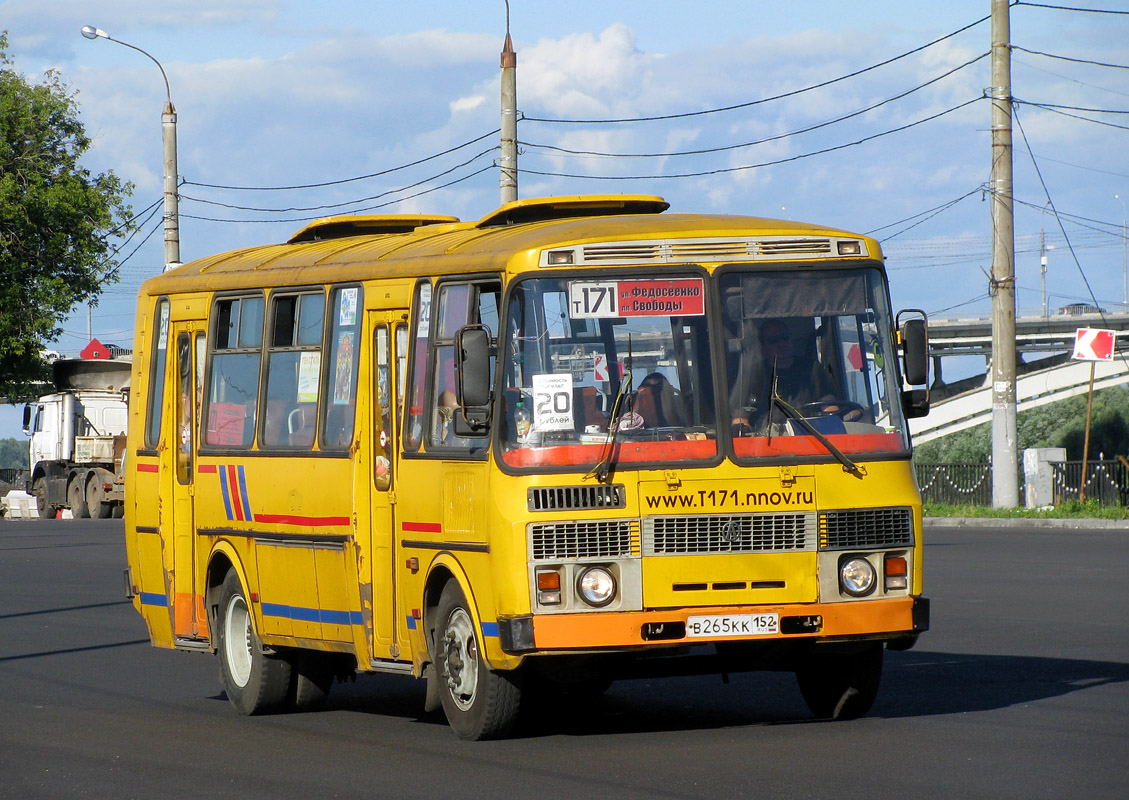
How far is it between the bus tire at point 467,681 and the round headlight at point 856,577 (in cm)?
167

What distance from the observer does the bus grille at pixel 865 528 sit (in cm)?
923

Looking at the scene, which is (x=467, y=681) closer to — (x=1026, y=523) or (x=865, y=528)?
(x=865, y=528)

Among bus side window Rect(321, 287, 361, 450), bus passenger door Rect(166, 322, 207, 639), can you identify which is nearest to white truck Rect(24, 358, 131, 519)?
bus passenger door Rect(166, 322, 207, 639)

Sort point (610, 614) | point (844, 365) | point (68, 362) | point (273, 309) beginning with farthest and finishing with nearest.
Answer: point (68, 362), point (273, 309), point (844, 365), point (610, 614)

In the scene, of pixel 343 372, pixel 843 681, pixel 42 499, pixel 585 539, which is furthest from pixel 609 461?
pixel 42 499

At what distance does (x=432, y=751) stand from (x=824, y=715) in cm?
225

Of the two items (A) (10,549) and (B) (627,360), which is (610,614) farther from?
(A) (10,549)

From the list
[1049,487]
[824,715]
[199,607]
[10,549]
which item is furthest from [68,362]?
[824,715]

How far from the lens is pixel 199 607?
12.1 m

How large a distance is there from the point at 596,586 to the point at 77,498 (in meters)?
Result: 38.2

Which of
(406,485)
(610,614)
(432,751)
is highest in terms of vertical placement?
(406,485)

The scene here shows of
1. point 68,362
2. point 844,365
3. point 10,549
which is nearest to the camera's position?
point 844,365

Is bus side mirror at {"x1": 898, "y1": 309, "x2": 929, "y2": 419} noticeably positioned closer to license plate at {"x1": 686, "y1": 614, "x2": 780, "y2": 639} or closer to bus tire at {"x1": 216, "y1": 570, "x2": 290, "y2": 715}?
license plate at {"x1": 686, "y1": 614, "x2": 780, "y2": 639}

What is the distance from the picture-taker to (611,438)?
358 inches
